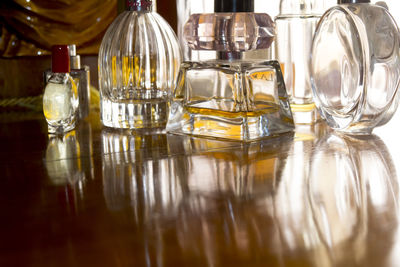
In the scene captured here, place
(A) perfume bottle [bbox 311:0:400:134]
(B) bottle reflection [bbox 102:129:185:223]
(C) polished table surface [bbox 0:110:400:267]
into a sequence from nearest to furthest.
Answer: (C) polished table surface [bbox 0:110:400:267]
(B) bottle reflection [bbox 102:129:185:223]
(A) perfume bottle [bbox 311:0:400:134]

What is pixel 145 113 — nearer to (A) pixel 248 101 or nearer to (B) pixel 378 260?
(A) pixel 248 101

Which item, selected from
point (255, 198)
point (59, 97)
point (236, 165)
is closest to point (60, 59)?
point (59, 97)

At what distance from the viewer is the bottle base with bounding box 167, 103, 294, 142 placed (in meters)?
0.79

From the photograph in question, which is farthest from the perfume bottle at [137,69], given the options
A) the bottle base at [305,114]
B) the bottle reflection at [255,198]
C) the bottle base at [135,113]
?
the bottle base at [305,114]

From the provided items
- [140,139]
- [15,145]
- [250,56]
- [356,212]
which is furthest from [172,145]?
[250,56]

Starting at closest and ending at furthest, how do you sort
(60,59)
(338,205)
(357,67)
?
(338,205)
(357,67)
(60,59)

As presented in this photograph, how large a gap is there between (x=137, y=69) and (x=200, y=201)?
471 millimetres

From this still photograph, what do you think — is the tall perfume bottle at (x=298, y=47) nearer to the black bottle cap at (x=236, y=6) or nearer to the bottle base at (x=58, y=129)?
the black bottle cap at (x=236, y=6)

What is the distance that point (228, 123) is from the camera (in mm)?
806

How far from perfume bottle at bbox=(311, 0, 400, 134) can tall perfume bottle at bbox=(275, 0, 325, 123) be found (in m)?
0.11

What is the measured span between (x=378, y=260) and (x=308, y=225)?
0.26ft

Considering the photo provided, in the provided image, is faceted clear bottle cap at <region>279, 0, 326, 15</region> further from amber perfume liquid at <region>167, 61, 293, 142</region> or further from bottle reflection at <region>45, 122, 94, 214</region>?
bottle reflection at <region>45, 122, 94, 214</region>

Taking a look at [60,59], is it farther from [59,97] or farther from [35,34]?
[35,34]

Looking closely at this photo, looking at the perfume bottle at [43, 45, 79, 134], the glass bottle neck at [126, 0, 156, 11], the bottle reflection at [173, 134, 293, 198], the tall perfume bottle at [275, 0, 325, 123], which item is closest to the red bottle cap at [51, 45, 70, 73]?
the perfume bottle at [43, 45, 79, 134]
